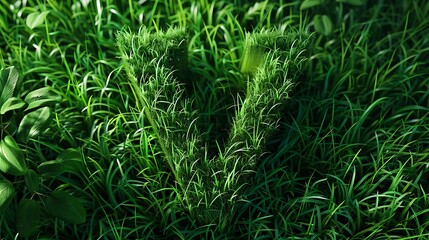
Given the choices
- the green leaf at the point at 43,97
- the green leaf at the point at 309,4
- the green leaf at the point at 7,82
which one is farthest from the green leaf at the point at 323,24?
the green leaf at the point at 7,82

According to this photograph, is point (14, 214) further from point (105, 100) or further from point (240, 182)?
point (240, 182)

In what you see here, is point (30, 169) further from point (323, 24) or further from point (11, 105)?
point (323, 24)

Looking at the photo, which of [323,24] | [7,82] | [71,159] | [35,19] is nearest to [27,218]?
[71,159]

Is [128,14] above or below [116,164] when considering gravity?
above

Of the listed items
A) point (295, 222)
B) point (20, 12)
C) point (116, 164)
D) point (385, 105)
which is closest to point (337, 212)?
point (295, 222)

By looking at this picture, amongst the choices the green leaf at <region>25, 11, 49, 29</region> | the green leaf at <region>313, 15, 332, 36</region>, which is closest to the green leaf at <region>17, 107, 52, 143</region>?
the green leaf at <region>25, 11, 49, 29</region>

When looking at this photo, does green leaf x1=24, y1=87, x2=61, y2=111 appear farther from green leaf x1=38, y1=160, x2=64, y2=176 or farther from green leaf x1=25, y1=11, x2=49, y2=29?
green leaf x1=25, y1=11, x2=49, y2=29
